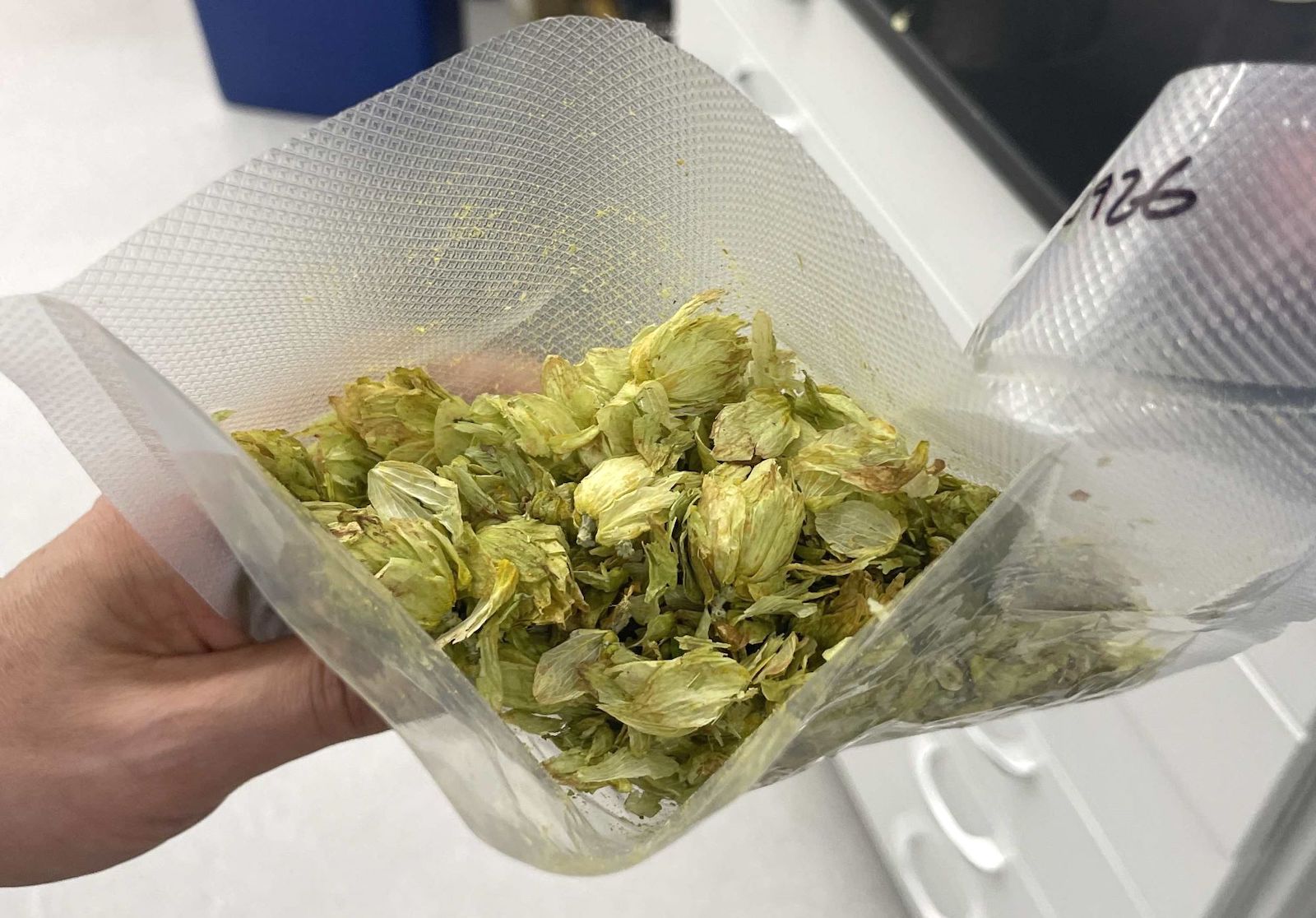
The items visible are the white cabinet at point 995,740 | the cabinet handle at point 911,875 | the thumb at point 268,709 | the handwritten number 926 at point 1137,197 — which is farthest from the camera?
the cabinet handle at point 911,875

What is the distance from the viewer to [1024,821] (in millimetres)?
673

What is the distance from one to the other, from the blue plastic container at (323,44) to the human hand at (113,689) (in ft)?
3.62

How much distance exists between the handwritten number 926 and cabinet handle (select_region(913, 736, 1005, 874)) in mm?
528

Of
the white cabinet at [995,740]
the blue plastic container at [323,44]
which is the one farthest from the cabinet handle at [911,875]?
the blue plastic container at [323,44]

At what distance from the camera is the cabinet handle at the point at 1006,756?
643 mm

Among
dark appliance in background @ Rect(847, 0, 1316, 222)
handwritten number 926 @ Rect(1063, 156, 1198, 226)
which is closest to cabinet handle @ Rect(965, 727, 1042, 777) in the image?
dark appliance in background @ Rect(847, 0, 1316, 222)

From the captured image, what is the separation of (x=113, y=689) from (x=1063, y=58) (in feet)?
1.87

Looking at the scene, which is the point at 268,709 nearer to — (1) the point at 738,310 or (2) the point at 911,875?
(1) the point at 738,310

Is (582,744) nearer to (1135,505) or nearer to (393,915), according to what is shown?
(1135,505)

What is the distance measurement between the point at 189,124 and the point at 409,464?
139 cm

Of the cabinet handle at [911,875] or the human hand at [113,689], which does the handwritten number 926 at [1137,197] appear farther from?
the cabinet handle at [911,875]

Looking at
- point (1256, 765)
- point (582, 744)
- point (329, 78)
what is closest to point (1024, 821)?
point (1256, 765)

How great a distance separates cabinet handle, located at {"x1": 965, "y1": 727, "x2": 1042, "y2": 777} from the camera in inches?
25.3

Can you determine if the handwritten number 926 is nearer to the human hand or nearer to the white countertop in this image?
the human hand
